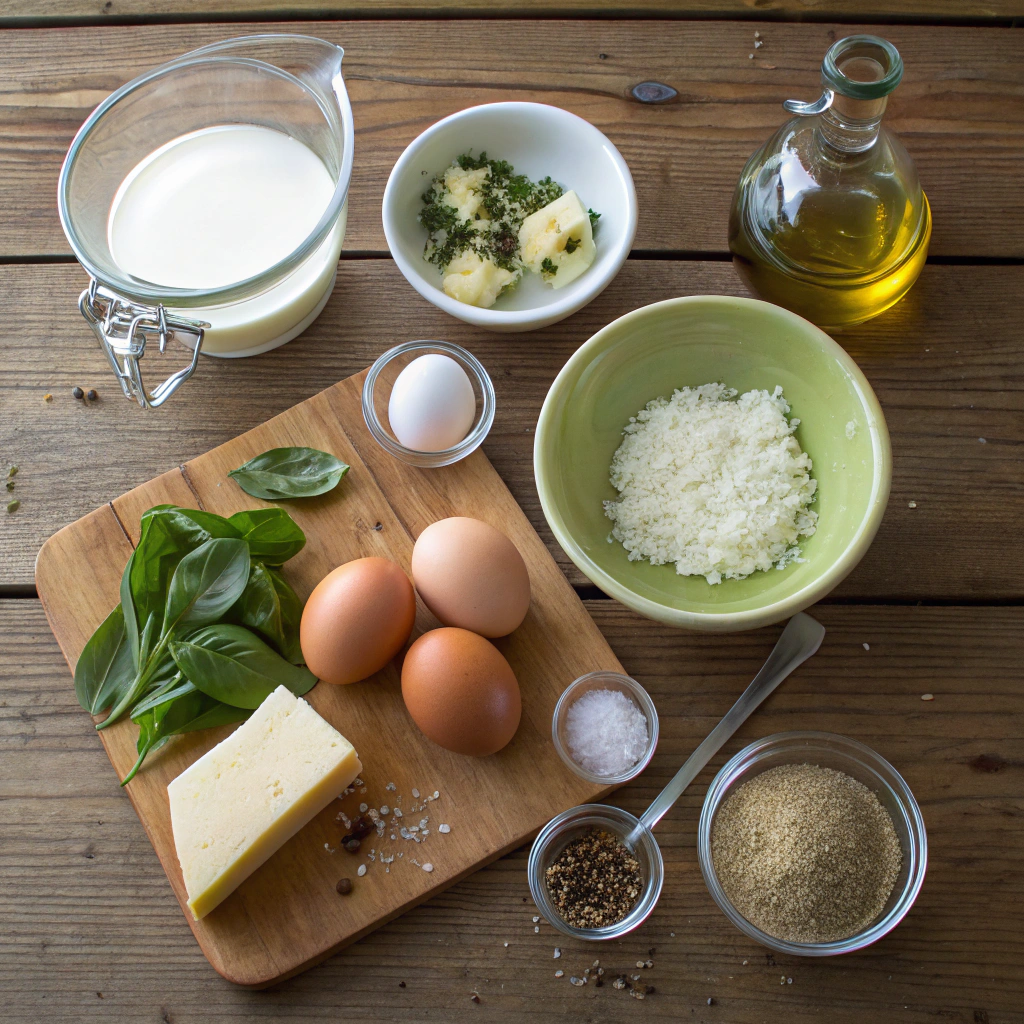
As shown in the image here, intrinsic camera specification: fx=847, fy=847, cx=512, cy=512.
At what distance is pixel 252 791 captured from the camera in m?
1.17

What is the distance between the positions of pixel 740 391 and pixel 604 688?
1.64 ft

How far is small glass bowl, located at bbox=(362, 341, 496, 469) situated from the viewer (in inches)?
51.4

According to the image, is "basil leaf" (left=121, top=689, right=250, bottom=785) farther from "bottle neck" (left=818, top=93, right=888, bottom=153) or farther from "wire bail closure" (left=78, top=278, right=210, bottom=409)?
"bottle neck" (left=818, top=93, right=888, bottom=153)

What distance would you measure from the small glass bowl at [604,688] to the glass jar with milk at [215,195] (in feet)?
2.36

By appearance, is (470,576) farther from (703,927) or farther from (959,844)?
(959,844)

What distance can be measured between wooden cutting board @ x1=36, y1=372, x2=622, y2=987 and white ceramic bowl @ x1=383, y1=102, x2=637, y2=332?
22cm

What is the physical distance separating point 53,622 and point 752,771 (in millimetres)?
1082

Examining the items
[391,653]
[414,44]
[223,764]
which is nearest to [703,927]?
[391,653]

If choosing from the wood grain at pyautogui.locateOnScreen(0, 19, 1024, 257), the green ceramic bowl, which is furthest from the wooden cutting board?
the wood grain at pyautogui.locateOnScreen(0, 19, 1024, 257)

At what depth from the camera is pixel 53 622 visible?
1.30 m

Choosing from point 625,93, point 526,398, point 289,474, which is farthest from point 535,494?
point 625,93

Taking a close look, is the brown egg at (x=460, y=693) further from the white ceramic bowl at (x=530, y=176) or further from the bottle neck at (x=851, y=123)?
the bottle neck at (x=851, y=123)

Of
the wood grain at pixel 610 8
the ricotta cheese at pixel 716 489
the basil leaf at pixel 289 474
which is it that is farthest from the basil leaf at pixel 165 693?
the wood grain at pixel 610 8

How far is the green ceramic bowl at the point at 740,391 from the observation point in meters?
1.13
